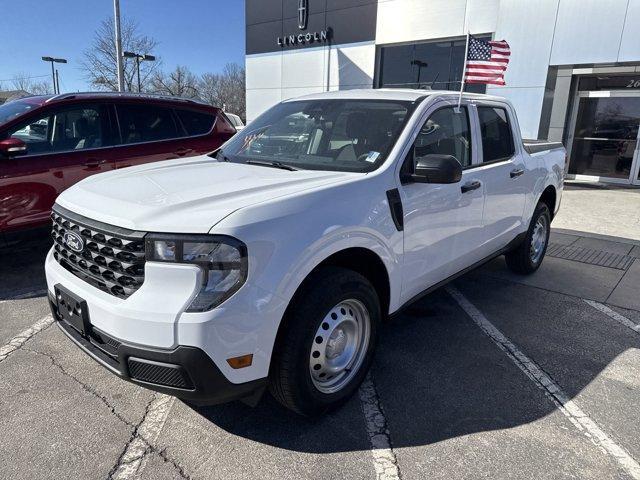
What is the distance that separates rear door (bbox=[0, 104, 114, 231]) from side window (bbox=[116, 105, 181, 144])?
0.22 meters

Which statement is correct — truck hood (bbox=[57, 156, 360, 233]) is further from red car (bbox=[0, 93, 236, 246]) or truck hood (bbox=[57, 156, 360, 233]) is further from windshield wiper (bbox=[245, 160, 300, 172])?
red car (bbox=[0, 93, 236, 246])

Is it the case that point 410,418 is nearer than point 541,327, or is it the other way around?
point 410,418

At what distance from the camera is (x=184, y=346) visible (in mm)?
2107

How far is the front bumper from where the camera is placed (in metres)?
2.12

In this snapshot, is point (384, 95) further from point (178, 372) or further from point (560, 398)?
point (178, 372)

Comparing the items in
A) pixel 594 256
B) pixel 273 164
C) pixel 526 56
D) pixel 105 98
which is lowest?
pixel 594 256

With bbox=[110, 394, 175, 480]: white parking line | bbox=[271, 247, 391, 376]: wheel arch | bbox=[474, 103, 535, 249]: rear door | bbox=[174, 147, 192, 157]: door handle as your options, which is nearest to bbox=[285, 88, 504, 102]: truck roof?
bbox=[474, 103, 535, 249]: rear door

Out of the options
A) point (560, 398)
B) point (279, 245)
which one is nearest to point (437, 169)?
point (279, 245)

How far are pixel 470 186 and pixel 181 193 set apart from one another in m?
2.21

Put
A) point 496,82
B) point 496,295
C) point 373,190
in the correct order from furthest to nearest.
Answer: point 496,82 → point 496,295 → point 373,190

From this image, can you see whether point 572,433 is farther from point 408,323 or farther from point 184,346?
point 184,346

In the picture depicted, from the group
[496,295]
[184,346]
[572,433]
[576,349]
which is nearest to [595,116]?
[496,295]

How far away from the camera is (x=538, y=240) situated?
18.4 feet

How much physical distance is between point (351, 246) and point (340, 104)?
1.54 metres
